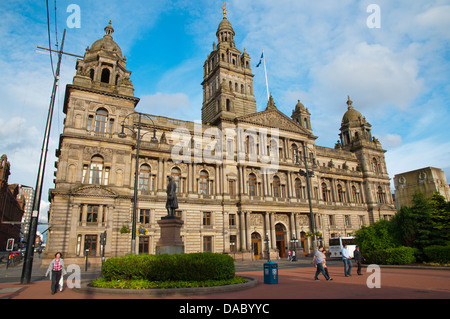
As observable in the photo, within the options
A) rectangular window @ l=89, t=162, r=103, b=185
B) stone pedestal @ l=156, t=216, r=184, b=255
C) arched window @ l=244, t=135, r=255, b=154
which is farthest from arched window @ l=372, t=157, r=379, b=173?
stone pedestal @ l=156, t=216, r=184, b=255

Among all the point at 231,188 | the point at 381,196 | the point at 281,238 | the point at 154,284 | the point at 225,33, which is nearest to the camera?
the point at 154,284

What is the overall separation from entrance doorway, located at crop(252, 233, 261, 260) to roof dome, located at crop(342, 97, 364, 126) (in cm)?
3543

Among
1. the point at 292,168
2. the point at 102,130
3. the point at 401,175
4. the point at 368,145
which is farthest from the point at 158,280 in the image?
the point at 401,175

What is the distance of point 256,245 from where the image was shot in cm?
4234

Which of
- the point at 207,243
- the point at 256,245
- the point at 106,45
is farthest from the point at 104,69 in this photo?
the point at 256,245

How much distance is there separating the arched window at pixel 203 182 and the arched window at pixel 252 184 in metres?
6.42

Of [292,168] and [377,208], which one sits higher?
[292,168]

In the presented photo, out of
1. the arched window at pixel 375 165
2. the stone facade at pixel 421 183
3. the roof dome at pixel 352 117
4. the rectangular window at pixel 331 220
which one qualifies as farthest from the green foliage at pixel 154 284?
the roof dome at pixel 352 117

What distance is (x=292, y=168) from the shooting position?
4819cm

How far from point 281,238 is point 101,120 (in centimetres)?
3004

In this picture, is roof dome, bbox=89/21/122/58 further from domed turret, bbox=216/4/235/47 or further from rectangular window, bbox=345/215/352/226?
rectangular window, bbox=345/215/352/226

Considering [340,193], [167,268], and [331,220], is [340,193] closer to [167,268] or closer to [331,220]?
[331,220]
